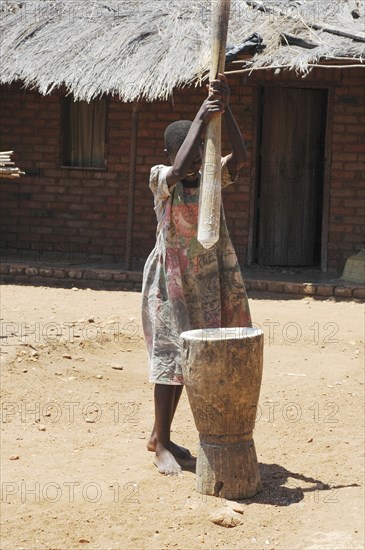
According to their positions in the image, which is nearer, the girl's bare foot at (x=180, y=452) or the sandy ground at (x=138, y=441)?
the sandy ground at (x=138, y=441)

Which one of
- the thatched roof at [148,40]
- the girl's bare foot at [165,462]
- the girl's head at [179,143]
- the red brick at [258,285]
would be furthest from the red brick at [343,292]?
the girl's head at [179,143]

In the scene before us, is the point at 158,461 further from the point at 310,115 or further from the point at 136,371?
the point at 310,115

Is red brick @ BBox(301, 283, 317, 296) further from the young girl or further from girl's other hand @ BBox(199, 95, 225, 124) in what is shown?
girl's other hand @ BBox(199, 95, 225, 124)

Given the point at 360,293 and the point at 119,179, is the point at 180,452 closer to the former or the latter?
the point at 360,293

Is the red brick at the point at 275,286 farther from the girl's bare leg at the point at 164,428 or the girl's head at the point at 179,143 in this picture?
the girl's head at the point at 179,143

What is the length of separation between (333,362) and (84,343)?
1915mm

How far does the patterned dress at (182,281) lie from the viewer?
4.89m

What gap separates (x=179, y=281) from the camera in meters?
4.91

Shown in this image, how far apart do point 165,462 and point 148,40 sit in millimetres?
7202

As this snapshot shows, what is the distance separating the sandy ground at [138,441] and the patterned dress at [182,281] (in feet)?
2.06

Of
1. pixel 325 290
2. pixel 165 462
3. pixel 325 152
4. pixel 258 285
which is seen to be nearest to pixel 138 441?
pixel 165 462

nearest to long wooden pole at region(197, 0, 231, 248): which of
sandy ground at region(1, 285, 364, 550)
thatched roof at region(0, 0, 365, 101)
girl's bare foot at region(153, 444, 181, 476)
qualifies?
girl's bare foot at region(153, 444, 181, 476)

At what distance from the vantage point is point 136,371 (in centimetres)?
730

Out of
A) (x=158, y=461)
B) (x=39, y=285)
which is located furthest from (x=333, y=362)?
(x=39, y=285)
